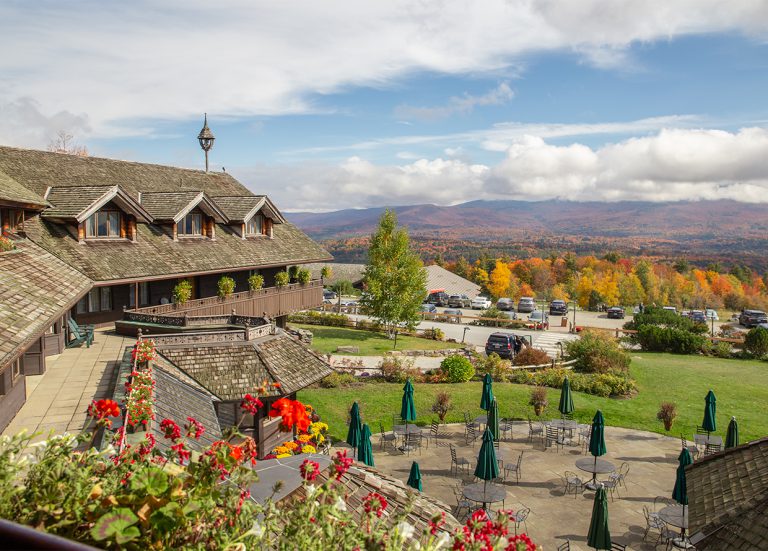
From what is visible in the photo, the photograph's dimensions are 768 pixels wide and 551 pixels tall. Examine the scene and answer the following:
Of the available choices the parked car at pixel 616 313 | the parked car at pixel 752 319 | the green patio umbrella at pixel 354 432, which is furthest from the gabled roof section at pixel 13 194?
the parked car at pixel 752 319

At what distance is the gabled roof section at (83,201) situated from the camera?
2166 centimetres

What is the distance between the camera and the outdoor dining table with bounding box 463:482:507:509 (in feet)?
53.0

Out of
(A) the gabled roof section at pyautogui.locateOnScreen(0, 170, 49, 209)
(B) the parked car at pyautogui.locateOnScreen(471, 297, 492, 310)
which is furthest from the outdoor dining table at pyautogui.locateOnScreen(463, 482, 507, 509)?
(B) the parked car at pyautogui.locateOnScreen(471, 297, 492, 310)

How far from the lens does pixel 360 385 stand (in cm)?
3066

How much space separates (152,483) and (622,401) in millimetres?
29393

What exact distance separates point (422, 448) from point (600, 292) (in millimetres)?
69818

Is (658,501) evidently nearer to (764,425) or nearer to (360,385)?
(764,425)

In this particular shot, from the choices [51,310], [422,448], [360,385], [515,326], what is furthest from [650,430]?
[515,326]

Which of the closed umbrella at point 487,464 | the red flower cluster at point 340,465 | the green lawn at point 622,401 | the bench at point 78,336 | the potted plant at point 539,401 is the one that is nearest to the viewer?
the red flower cluster at point 340,465

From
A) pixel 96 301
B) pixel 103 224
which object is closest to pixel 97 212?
pixel 103 224

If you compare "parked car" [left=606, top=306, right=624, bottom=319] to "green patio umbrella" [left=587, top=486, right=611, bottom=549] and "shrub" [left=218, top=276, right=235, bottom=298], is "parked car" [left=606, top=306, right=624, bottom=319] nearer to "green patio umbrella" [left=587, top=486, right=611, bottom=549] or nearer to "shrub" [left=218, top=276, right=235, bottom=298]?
"shrub" [left=218, top=276, right=235, bottom=298]

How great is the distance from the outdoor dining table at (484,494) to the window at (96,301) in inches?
627

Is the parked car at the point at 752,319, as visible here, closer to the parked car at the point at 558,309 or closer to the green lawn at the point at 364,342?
the parked car at the point at 558,309

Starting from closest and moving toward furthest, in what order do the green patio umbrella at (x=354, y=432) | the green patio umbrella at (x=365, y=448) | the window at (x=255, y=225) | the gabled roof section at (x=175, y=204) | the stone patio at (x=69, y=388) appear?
the stone patio at (x=69, y=388) → the green patio umbrella at (x=365, y=448) → the green patio umbrella at (x=354, y=432) → the gabled roof section at (x=175, y=204) → the window at (x=255, y=225)
